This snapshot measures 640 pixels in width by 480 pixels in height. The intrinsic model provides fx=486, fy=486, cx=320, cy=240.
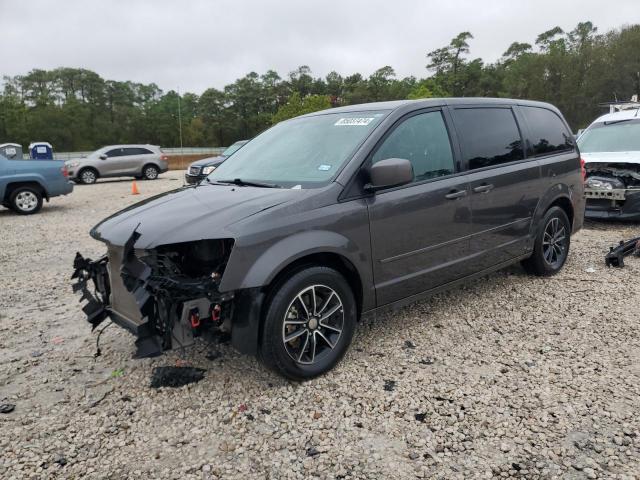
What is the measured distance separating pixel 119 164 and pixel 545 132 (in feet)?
63.5

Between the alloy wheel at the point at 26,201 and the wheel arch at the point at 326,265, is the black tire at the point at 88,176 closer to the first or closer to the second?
the alloy wheel at the point at 26,201

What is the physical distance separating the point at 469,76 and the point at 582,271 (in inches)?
3110

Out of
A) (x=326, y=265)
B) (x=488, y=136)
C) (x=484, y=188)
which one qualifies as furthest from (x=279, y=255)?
(x=488, y=136)

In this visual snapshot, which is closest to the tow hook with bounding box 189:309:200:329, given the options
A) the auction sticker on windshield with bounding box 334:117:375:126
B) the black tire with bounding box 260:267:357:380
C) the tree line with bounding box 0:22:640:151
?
the black tire with bounding box 260:267:357:380

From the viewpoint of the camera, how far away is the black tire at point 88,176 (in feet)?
66.1

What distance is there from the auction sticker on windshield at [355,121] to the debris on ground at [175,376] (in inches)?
85.4

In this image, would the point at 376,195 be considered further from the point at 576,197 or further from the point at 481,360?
the point at 576,197

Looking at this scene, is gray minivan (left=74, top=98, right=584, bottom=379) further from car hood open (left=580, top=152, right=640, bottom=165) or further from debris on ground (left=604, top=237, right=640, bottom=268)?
car hood open (left=580, top=152, right=640, bottom=165)

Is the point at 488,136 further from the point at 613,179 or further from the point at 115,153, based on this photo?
the point at 115,153

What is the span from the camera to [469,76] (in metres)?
77.1

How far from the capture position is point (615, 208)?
7.51 metres

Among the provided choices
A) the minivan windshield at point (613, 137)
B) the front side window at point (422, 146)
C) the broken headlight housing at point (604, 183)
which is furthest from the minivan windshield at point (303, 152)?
the minivan windshield at point (613, 137)

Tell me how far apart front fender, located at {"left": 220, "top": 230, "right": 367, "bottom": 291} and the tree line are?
51514 mm

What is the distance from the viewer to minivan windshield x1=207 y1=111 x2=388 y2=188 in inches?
139
